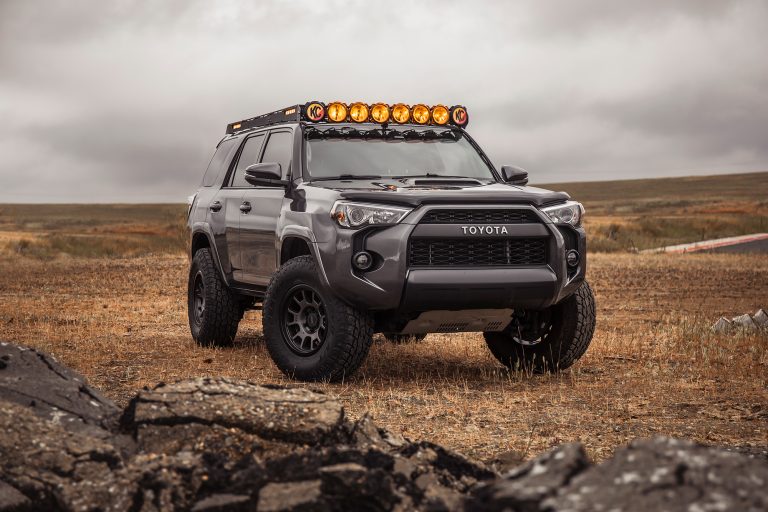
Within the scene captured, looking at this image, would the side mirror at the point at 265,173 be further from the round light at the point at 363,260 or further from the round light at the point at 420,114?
the round light at the point at 420,114

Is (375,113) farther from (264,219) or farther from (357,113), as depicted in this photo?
(264,219)

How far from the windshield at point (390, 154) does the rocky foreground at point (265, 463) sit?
151 inches

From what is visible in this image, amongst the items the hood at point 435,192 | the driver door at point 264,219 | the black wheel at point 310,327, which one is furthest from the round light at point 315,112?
the black wheel at point 310,327

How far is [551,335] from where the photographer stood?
8.94 meters

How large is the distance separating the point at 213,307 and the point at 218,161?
1585mm

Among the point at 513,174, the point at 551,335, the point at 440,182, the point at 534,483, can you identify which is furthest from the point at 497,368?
the point at 534,483

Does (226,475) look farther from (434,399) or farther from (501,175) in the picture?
(501,175)

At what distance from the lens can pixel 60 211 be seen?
421 ft

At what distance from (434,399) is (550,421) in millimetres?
1029

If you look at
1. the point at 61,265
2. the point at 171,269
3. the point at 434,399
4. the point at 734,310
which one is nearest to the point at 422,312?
the point at 434,399

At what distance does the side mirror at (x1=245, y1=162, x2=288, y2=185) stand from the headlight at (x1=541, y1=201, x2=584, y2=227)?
7.10 feet

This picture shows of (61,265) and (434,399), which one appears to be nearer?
(434,399)

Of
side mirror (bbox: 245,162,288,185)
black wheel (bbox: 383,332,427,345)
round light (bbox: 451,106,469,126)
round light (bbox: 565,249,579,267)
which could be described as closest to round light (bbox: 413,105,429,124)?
round light (bbox: 451,106,469,126)

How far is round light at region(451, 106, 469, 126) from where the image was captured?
953cm
